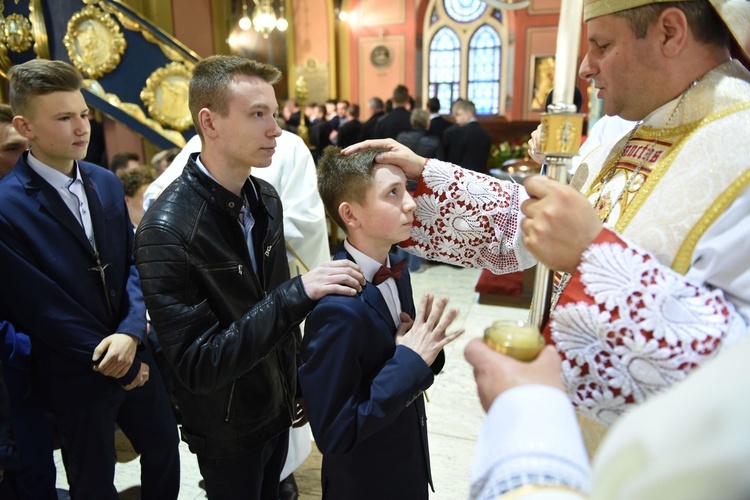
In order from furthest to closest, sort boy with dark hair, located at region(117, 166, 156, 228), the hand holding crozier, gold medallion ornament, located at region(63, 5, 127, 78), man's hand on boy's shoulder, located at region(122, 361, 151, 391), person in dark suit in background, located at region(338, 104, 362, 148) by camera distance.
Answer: person in dark suit in background, located at region(338, 104, 362, 148)
gold medallion ornament, located at region(63, 5, 127, 78)
boy with dark hair, located at region(117, 166, 156, 228)
man's hand on boy's shoulder, located at region(122, 361, 151, 391)
the hand holding crozier

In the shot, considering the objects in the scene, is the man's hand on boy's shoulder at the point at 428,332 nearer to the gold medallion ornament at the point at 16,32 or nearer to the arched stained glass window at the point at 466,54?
the gold medallion ornament at the point at 16,32

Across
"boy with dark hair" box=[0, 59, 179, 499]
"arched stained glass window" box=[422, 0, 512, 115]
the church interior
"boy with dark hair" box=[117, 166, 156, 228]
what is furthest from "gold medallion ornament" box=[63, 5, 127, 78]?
"arched stained glass window" box=[422, 0, 512, 115]

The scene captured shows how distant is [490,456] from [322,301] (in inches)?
27.5

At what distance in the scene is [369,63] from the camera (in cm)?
1441

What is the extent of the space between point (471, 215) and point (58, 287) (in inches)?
57.2

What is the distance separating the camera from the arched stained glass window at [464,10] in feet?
50.1

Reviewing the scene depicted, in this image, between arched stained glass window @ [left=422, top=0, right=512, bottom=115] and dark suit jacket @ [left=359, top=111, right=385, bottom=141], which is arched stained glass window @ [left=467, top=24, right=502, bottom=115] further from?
dark suit jacket @ [left=359, top=111, right=385, bottom=141]

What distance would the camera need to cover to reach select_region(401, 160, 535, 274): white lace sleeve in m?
1.53

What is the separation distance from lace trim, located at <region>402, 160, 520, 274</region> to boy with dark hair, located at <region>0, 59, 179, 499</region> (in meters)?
1.24

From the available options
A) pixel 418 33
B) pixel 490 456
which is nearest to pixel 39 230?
pixel 490 456

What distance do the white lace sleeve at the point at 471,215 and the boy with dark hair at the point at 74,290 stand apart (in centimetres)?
124

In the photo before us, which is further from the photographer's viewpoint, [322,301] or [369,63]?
[369,63]

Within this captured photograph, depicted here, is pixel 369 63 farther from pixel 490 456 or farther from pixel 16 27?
pixel 490 456

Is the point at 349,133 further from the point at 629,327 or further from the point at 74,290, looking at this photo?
the point at 629,327
